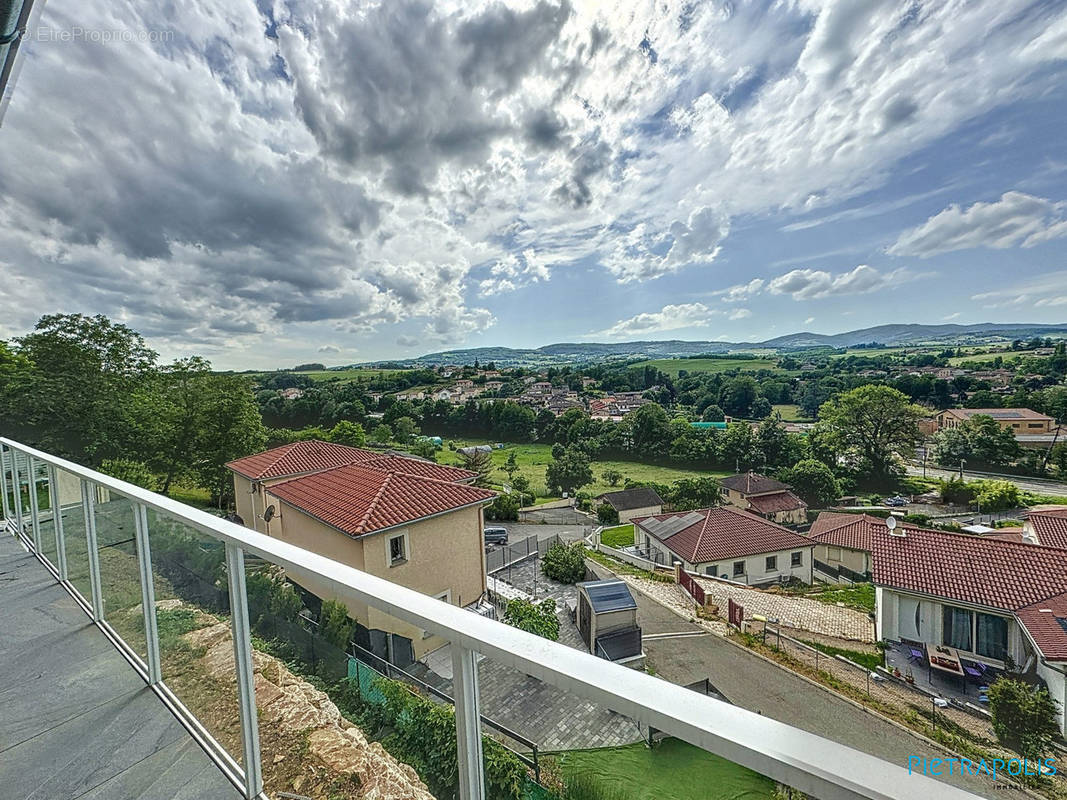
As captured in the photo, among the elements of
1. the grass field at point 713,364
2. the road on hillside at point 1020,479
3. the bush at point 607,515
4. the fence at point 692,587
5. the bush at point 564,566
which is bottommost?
the road on hillside at point 1020,479

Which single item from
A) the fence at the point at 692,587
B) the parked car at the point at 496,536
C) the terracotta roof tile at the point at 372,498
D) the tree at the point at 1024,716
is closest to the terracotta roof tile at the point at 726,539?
the fence at the point at 692,587

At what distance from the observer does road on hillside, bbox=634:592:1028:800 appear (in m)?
9.06

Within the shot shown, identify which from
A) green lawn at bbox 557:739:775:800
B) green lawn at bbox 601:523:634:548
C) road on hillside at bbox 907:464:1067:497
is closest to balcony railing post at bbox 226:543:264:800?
green lawn at bbox 557:739:775:800

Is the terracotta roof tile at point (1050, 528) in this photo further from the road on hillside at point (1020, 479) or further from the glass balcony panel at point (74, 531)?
the glass balcony panel at point (74, 531)

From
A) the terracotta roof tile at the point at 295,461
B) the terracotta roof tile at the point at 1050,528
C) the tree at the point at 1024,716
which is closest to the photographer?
the tree at the point at 1024,716

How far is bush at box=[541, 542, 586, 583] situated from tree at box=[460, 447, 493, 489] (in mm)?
13906

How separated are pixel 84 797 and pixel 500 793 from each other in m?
1.00

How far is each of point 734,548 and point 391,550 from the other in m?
13.4

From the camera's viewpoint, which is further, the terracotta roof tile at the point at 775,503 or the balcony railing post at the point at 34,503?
the terracotta roof tile at the point at 775,503

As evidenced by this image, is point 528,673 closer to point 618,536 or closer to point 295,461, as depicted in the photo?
point 295,461

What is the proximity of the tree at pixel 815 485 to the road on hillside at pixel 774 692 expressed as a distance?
2233 cm

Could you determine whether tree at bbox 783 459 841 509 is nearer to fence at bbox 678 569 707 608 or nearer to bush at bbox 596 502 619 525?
bush at bbox 596 502 619 525

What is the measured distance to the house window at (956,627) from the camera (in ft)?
35.1

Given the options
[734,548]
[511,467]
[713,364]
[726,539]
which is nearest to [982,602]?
[734,548]
